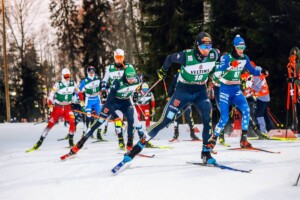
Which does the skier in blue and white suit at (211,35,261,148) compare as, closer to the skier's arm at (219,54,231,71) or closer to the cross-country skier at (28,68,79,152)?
the skier's arm at (219,54,231,71)

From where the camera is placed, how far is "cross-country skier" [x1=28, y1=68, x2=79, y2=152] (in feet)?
33.9

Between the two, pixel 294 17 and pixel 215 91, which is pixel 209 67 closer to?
pixel 215 91

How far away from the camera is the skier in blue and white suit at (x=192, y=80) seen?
6.22 m

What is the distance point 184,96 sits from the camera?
6309 millimetres

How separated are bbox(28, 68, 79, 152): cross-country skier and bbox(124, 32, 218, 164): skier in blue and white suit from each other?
188 inches

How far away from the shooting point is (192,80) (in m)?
6.34

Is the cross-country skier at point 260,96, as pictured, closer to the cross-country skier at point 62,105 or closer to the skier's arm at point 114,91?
the skier's arm at point 114,91

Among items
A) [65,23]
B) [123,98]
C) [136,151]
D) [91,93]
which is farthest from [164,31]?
[65,23]

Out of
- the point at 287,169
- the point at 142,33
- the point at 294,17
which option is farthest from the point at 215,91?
the point at 142,33

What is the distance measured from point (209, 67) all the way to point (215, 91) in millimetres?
3427

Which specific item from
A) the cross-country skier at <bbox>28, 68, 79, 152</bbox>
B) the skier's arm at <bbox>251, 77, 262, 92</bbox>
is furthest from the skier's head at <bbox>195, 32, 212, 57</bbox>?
the skier's arm at <bbox>251, 77, 262, 92</bbox>

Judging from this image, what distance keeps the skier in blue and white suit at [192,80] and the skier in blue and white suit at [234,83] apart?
5.80 feet

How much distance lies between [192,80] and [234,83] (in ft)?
7.36

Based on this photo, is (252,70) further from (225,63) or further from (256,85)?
(256,85)
